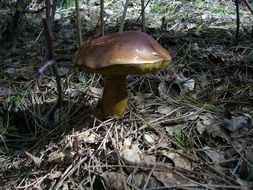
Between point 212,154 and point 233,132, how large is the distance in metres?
0.20

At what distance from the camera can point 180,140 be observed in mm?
1951

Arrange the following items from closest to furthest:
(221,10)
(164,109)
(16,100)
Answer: (164,109)
(16,100)
(221,10)

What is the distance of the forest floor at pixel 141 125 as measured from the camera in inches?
70.1

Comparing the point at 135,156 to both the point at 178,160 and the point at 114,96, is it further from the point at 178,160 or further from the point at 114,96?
the point at 114,96

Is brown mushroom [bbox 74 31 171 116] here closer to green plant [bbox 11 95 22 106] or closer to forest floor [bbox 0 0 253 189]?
forest floor [bbox 0 0 253 189]

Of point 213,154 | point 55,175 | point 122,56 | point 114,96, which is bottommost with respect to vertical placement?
point 55,175

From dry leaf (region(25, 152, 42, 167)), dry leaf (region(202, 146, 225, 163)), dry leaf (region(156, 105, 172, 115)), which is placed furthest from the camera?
dry leaf (region(156, 105, 172, 115))

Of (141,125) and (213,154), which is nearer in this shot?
(213,154)

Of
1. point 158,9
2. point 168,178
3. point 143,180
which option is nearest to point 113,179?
point 143,180

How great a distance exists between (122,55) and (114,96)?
398 mm

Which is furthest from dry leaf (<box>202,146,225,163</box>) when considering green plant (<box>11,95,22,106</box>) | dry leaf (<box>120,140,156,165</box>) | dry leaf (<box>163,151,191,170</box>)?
green plant (<box>11,95,22,106</box>)

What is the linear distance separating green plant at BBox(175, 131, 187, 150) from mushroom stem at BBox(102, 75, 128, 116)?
14.3 inches

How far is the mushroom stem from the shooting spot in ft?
6.89

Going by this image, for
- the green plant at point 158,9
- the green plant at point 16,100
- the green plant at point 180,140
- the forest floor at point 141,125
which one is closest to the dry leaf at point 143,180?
the forest floor at point 141,125
